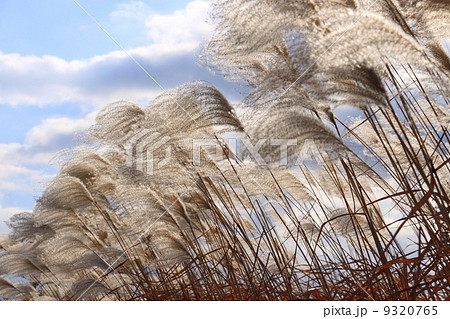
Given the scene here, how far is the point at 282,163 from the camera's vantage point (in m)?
1.75

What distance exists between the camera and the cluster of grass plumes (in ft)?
5.55

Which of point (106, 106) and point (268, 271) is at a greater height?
point (106, 106)

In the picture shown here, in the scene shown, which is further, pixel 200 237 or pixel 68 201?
pixel 68 201

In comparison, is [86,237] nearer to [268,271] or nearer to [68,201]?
[68,201]

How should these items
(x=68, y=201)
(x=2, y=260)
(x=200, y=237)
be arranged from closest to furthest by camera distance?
(x=200, y=237), (x=68, y=201), (x=2, y=260)

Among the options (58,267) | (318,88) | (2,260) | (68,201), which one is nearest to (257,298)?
(318,88)

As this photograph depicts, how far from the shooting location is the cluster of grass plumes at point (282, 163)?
1690mm

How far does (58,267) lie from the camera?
199 inches

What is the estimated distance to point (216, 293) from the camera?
3.46m
